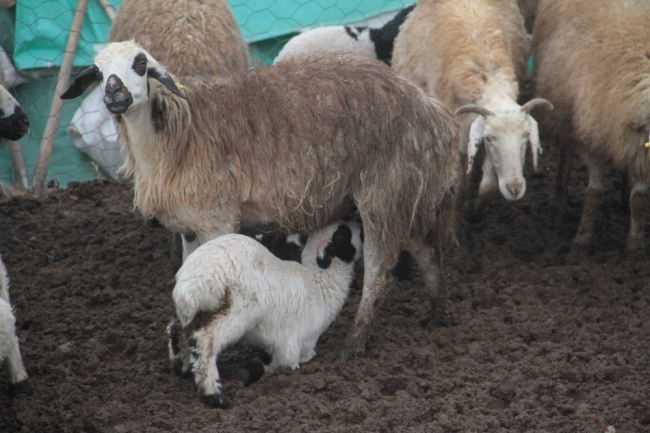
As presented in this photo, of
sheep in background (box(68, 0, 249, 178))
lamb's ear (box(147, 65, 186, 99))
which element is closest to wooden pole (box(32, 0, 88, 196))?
sheep in background (box(68, 0, 249, 178))

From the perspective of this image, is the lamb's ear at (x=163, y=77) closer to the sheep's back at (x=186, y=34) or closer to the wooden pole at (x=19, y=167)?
the sheep's back at (x=186, y=34)

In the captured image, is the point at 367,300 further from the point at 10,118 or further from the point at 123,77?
the point at 10,118

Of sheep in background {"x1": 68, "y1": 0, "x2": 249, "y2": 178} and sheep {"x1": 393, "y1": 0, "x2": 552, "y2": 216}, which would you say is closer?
sheep in background {"x1": 68, "y1": 0, "x2": 249, "y2": 178}

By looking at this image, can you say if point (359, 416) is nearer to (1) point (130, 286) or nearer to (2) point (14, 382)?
(2) point (14, 382)

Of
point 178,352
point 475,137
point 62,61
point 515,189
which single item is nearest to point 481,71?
point 475,137

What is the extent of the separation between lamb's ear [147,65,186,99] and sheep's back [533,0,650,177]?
11.4ft

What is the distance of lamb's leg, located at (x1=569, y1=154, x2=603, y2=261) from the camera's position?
7387mm

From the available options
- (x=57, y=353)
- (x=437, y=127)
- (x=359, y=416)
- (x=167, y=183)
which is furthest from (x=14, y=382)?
(x=437, y=127)

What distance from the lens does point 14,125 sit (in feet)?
19.0

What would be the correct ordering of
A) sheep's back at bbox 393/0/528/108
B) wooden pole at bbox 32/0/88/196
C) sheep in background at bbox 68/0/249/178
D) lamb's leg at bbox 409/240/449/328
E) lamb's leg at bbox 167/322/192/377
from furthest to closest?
1. wooden pole at bbox 32/0/88/196
2. sheep's back at bbox 393/0/528/108
3. sheep in background at bbox 68/0/249/178
4. lamb's leg at bbox 409/240/449/328
5. lamb's leg at bbox 167/322/192/377

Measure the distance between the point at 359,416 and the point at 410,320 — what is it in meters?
1.48

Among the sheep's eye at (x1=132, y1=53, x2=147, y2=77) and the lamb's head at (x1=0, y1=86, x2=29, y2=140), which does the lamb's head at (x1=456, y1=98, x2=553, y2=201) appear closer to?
the sheep's eye at (x1=132, y1=53, x2=147, y2=77)

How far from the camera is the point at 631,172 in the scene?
6949 mm

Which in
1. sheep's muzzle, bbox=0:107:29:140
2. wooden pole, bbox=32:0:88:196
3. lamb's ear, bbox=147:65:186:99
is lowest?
wooden pole, bbox=32:0:88:196
